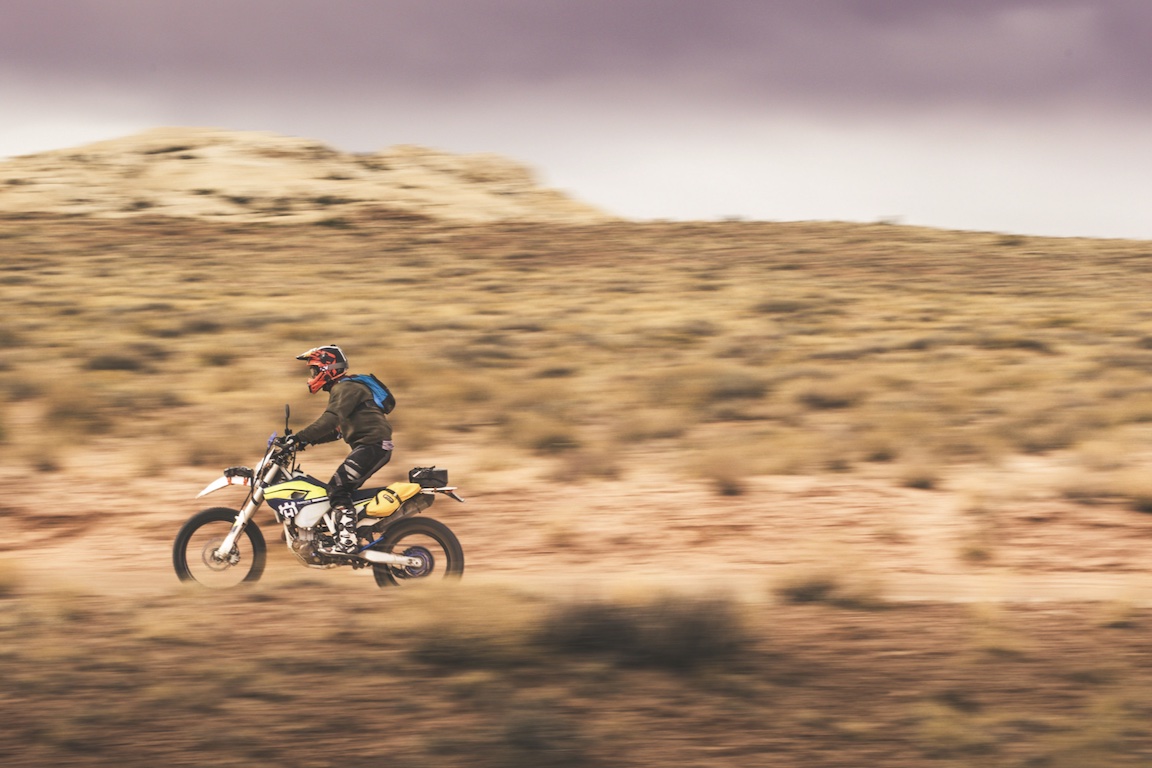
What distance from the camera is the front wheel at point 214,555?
9953 millimetres

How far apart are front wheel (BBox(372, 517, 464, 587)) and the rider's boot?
0.20 meters

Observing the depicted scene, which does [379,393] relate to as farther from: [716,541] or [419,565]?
[716,541]

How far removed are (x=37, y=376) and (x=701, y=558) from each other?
39.6 feet

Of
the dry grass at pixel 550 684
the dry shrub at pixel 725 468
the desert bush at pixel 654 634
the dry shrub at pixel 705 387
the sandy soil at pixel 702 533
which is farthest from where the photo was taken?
the dry shrub at pixel 705 387

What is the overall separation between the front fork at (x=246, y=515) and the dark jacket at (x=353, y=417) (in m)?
0.42

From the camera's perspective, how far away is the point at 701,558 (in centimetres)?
1231

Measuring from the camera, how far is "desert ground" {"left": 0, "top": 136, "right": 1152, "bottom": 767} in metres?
6.88

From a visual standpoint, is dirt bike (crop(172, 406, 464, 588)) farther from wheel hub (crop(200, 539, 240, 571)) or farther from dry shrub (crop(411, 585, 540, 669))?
dry shrub (crop(411, 585, 540, 669))

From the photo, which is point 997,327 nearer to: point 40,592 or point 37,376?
point 37,376

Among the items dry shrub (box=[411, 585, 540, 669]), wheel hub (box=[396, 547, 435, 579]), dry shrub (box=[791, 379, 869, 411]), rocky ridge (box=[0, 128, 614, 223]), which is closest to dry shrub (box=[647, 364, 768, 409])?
dry shrub (box=[791, 379, 869, 411])

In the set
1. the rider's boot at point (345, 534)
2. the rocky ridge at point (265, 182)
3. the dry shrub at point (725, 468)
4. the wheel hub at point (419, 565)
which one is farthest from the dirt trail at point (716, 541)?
the rocky ridge at point (265, 182)

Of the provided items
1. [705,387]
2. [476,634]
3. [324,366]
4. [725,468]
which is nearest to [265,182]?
[705,387]

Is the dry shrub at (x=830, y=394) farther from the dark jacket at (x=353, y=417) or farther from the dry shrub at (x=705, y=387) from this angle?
the dark jacket at (x=353, y=417)

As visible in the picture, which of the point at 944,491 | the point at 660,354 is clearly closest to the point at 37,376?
the point at 660,354
